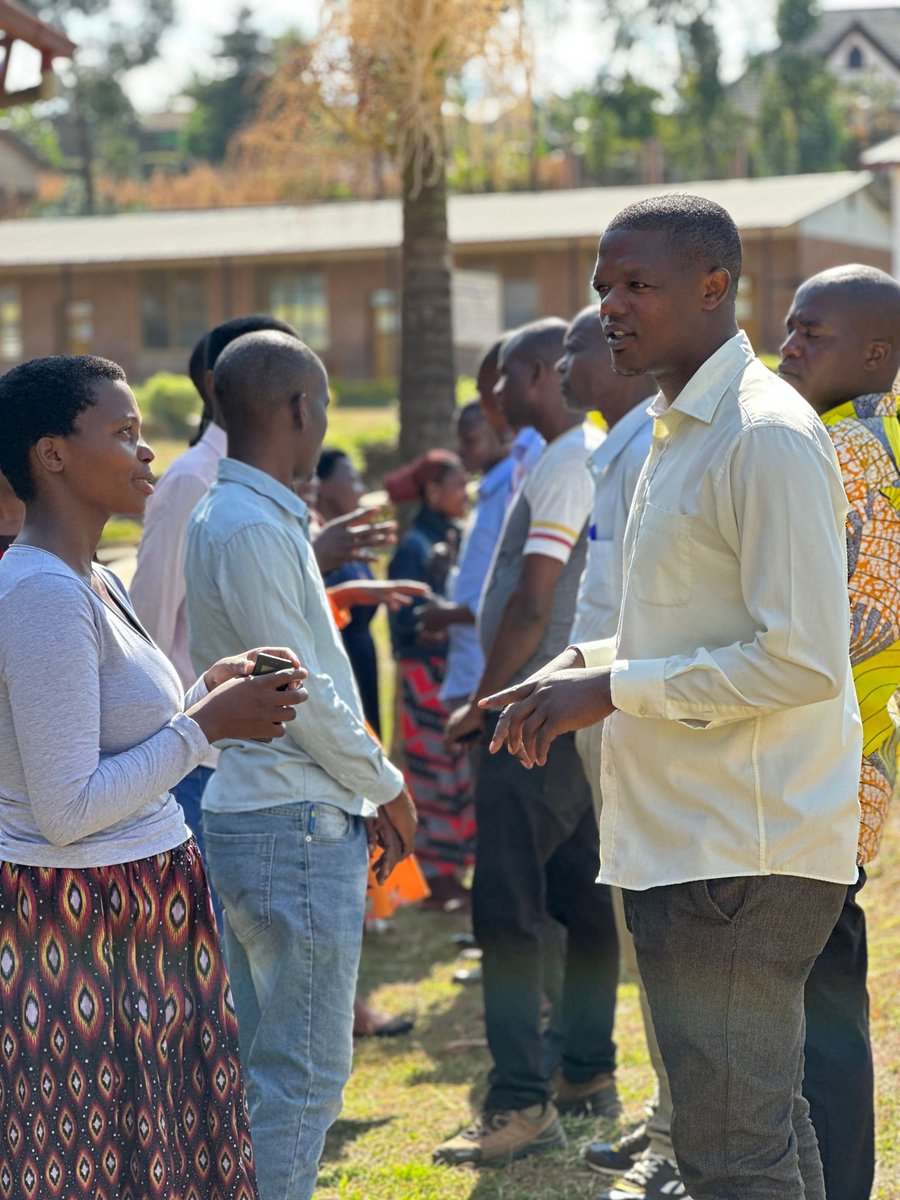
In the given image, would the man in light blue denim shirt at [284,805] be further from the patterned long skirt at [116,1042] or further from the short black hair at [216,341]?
the short black hair at [216,341]

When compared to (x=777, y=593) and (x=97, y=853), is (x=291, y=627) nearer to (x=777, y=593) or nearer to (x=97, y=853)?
(x=97, y=853)

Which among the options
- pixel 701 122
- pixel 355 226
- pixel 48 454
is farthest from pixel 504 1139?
pixel 701 122

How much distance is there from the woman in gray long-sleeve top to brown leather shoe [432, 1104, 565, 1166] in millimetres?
1609

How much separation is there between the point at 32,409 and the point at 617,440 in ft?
5.95

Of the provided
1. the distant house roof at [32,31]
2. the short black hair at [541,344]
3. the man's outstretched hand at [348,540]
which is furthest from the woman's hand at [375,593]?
the distant house roof at [32,31]

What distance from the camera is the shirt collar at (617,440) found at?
4230mm

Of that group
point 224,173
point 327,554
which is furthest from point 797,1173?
point 224,173

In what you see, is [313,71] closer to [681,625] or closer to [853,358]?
[853,358]

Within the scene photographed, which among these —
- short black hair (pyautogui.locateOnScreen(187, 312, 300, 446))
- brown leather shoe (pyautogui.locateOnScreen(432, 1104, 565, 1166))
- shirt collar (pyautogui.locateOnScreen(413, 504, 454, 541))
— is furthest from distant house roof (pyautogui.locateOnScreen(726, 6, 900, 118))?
brown leather shoe (pyautogui.locateOnScreen(432, 1104, 565, 1166))

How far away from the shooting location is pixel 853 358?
3.63 m

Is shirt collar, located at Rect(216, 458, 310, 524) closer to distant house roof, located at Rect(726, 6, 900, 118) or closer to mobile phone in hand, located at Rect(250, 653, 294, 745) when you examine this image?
mobile phone in hand, located at Rect(250, 653, 294, 745)

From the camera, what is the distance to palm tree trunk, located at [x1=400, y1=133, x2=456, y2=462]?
9312 millimetres

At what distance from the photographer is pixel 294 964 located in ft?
11.3

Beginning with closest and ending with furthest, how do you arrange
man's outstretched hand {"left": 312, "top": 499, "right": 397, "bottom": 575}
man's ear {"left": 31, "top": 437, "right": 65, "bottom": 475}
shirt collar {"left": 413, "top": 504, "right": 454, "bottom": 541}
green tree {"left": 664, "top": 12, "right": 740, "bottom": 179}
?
→ 1. man's ear {"left": 31, "top": 437, "right": 65, "bottom": 475}
2. man's outstretched hand {"left": 312, "top": 499, "right": 397, "bottom": 575}
3. shirt collar {"left": 413, "top": 504, "right": 454, "bottom": 541}
4. green tree {"left": 664, "top": 12, "right": 740, "bottom": 179}
